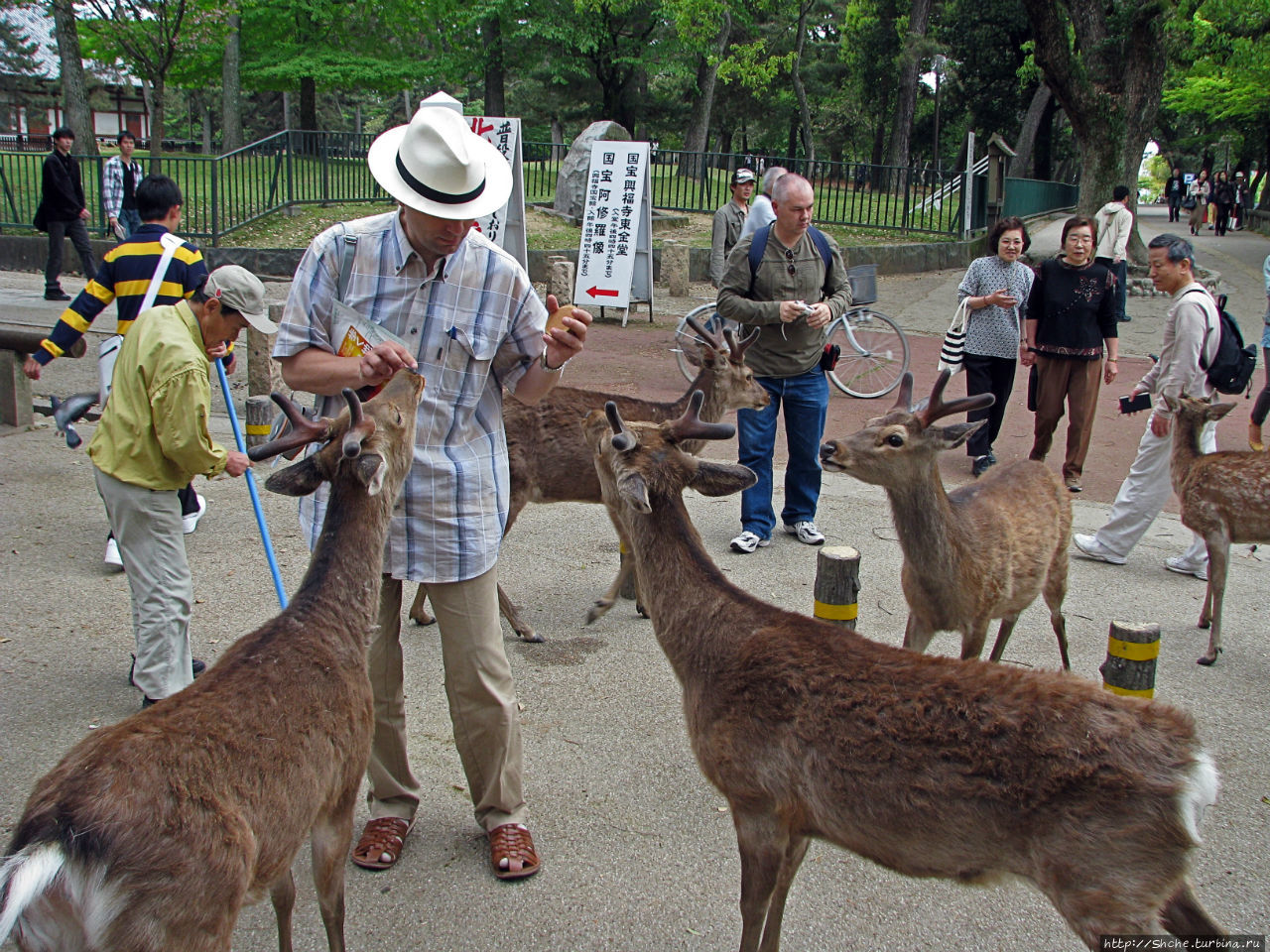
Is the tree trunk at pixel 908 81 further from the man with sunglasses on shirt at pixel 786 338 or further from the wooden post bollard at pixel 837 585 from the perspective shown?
the wooden post bollard at pixel 837 585

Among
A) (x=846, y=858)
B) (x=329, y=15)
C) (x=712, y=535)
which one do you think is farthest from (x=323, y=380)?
(x=329, y=15)

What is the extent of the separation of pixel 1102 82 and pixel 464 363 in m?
18.9

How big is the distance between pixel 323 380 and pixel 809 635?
173cm

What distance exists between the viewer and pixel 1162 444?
6570mm

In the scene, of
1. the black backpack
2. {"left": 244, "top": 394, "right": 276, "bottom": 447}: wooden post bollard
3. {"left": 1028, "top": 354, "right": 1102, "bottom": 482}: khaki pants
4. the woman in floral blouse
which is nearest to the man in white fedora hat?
{"left": 244, "top": 394, "right": 276, "bottom": 447}: wooden post bollard

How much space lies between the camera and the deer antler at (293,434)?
125 inches

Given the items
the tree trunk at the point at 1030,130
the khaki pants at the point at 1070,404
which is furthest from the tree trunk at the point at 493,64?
the khaki pants at the point at 1070,404

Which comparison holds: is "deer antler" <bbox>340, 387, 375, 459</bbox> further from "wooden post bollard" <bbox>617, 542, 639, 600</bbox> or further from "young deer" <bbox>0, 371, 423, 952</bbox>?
"wooden post bollard" <bbox>617, 542, 639, 600</bbox>

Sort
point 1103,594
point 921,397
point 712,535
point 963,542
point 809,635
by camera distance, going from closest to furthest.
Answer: point 809,635, point 963,542, point 1103,594, point 712,535, point 921,397

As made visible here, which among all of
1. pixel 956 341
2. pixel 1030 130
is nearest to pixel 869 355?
pixel 956 341

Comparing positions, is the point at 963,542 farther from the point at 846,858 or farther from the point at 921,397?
the point at 921,397

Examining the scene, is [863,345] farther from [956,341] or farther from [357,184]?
[357,184]

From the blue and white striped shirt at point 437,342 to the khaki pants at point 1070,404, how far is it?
5840 mm

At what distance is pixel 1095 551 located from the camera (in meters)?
6.87
